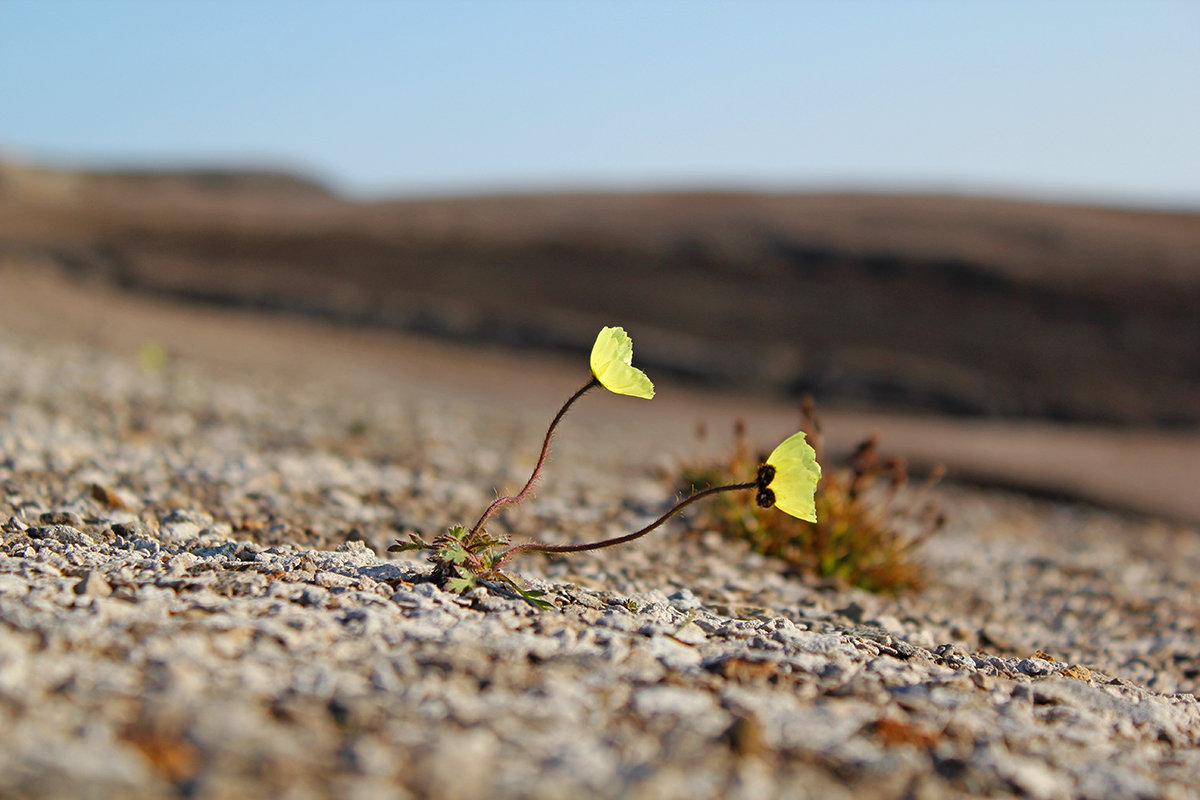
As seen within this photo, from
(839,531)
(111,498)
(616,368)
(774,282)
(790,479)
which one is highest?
(774,282)

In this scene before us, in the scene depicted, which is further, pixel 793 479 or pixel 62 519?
pixel 62 519

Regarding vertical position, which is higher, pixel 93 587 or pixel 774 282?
pixel 774 282

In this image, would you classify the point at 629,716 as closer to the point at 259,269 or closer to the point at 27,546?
the point at 27,546

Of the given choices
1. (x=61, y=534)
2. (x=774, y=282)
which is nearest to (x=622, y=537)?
(x=61, y=534)

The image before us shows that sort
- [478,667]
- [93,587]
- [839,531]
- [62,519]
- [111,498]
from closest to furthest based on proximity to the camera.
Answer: [478,667]
[93,587]
[62,519]
[111,498]
[839,531]

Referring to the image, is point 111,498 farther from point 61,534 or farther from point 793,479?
point 793,479

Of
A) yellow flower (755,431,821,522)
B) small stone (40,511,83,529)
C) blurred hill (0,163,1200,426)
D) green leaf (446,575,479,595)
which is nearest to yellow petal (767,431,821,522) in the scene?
yellow flower (755,431,821,522)

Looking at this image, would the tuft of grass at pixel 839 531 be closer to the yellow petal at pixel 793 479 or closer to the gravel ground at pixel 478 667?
the gravel ground at pixel 478 667
